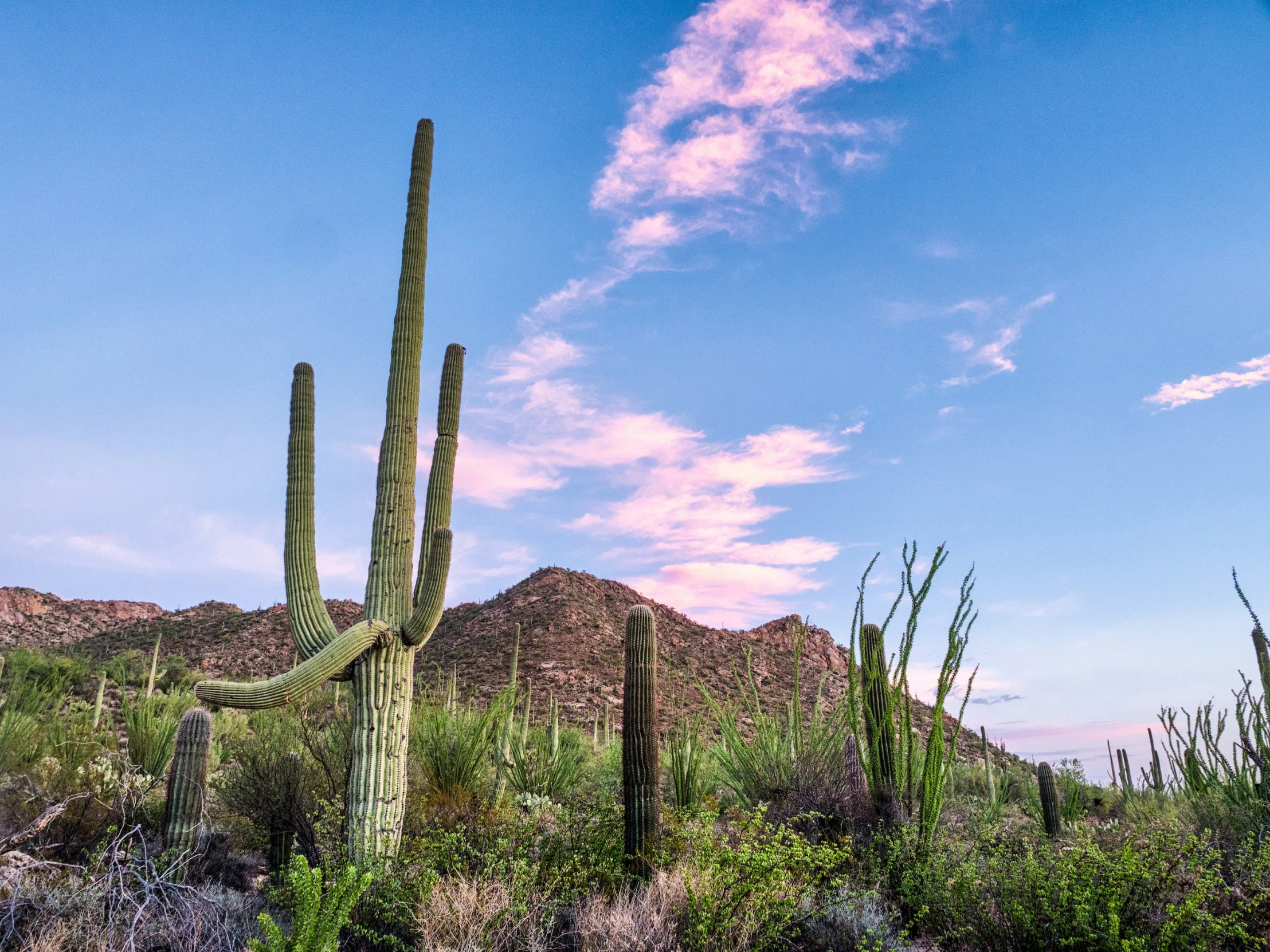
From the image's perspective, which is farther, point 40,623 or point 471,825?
point 40,623

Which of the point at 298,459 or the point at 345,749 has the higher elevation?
the point at 298,459

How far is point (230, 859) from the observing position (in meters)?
8.27

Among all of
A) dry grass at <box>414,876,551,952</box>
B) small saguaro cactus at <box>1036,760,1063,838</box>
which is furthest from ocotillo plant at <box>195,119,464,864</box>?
small saguaro cactus at <box>1036,760,1063,838</box>

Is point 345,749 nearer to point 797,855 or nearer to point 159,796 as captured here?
point 159,796

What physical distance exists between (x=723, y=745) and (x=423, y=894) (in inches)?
199

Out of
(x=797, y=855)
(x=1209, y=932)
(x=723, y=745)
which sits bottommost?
(x=1209, y=932)

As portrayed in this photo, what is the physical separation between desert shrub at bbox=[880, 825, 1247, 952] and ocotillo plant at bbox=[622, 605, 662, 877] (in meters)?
1.85

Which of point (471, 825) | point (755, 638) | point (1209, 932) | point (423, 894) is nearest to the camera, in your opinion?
point (1209, 932)

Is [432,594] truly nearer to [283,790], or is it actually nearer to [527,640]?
[283,790]

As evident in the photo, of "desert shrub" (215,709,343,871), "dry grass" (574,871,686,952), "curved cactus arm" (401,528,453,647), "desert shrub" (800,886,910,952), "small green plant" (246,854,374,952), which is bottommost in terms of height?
"desert shrub" (800,886,910,952)

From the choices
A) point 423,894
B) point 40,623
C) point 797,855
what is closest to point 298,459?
point 423,894

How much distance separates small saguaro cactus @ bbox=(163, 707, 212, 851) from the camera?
752cm

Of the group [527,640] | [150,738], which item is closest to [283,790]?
[150,738]

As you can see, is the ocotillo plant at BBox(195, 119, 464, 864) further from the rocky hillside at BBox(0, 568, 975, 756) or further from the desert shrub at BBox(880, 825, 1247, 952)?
the rocky hillside at BBox(0, 568, 975, 756)
